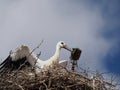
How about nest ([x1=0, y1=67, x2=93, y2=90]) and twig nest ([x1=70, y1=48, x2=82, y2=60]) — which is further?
twig nest ([x1=70, y1=48, x2=82, y2=60])

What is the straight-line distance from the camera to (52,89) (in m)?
7.96

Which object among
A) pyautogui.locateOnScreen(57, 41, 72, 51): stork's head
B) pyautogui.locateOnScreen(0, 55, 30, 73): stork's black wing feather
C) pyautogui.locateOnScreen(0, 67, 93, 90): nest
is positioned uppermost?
pyautogui.locateOnScreen(57, 41, 72, 51): stork's head

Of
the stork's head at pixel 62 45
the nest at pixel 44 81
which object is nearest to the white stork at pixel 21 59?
the stork's head at pixel 62 45

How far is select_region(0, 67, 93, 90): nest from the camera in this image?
8.02 metres

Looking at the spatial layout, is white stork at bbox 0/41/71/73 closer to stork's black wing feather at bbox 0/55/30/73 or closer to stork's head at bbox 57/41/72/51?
stork's black wing feather at bbox 0/55/30/73

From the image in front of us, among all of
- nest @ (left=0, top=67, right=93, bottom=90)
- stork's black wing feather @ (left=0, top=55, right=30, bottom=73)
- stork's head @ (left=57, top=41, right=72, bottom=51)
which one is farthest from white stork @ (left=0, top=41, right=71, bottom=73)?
nest @ (left=0, top=67, right=93, bottom=90)

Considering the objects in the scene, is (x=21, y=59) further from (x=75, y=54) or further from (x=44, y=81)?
(x=44, y=81)

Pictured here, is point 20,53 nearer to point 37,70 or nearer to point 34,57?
point 34,57

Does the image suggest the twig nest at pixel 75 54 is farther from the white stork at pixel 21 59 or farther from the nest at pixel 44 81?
the nest at pixel 44 81

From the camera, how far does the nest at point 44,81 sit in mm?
8016

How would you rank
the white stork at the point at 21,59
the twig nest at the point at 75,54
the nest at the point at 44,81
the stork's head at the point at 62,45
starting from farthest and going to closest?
the stork's head at the point at 62,45 < the white stork at the point at 21,59 < the twig nest at the point at 75,54 < the nest at the point at 44,81

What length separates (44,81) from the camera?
805cm

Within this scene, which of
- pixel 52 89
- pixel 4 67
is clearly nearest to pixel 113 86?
pixel 52 89

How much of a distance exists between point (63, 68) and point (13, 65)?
1757 millimetres
